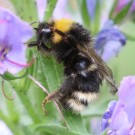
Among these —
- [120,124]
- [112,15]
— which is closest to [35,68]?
Answer: [120,124]

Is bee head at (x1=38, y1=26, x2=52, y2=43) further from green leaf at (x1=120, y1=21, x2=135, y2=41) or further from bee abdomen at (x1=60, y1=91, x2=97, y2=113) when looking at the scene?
green leaf at (x1=120, y1=21, x2=135, y2=41)

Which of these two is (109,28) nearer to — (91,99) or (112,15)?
(112,15)

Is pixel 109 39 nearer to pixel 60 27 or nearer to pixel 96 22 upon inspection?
pixel 96 22

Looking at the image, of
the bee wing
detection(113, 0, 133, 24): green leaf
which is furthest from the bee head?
detection(113, 0, 133, 24): green leaf

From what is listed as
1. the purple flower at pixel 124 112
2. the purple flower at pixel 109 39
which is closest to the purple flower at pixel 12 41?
the purple flower at pixel 124 112

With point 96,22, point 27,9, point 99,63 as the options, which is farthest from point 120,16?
point 99,63
